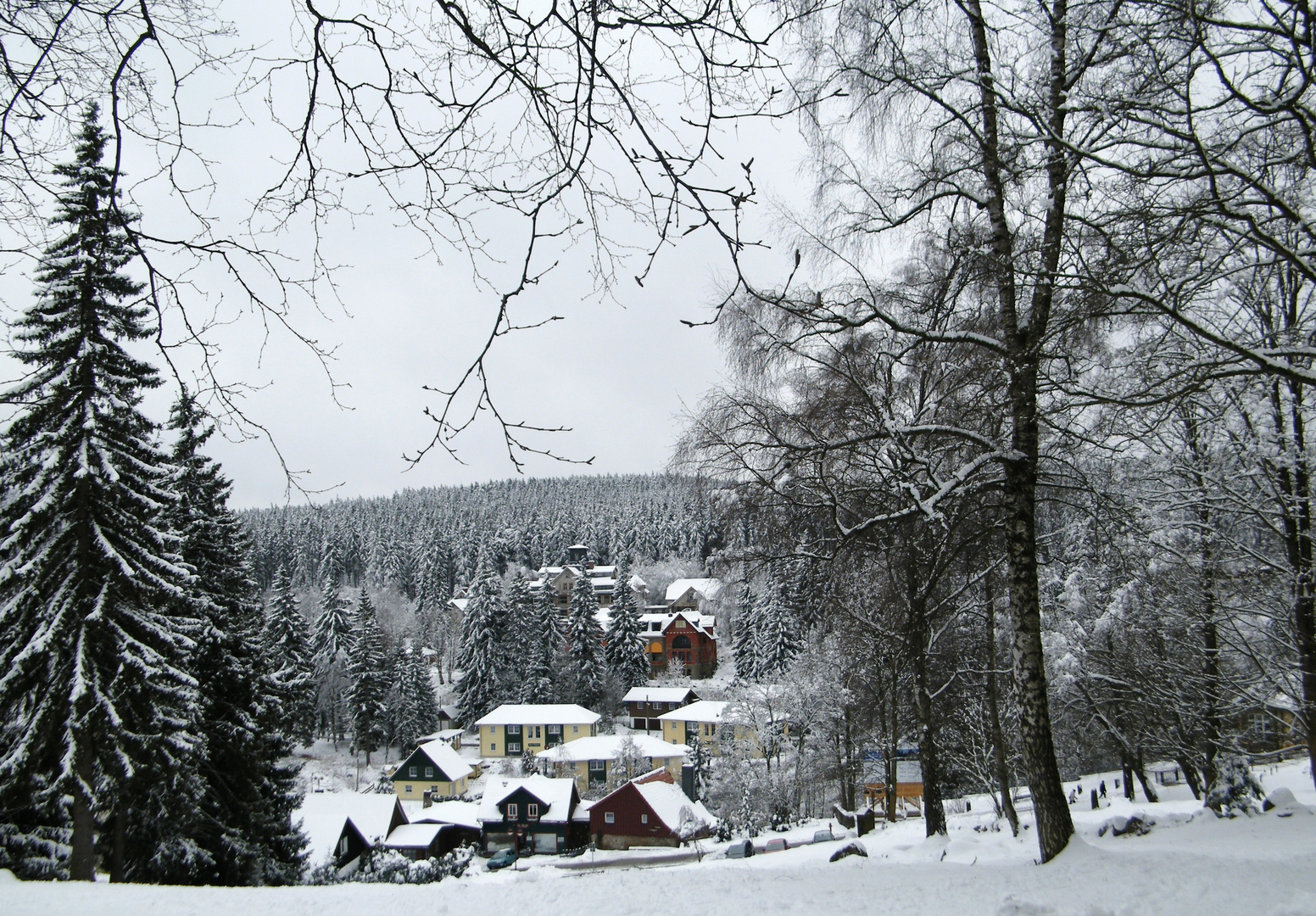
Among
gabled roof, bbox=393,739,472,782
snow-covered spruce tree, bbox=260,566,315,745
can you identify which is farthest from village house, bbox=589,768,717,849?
snow-covered spruce tree, bbox=260,566,315,745

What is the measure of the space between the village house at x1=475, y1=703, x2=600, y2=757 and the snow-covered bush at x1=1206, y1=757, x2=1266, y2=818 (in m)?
38.3

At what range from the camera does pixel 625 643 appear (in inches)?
2030

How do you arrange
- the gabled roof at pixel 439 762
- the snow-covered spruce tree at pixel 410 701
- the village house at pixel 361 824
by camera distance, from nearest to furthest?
the village house at pixel 361 824 → the gabled roof at pixel 439 762 → the snow-covered spruce tree at pixel 410 701

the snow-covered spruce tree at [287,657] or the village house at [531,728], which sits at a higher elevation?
the snow-covered spruce tree at [287,657]

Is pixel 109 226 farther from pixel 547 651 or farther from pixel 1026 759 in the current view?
pixel 547 651

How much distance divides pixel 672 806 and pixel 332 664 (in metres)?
30.2

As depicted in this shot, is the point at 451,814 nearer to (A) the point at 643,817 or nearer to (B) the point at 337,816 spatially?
(B) the point at 337,816

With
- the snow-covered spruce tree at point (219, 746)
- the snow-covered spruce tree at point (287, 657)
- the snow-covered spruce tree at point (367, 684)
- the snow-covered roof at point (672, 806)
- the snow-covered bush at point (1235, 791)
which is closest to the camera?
the snow-covered bush at point (1235, 791)

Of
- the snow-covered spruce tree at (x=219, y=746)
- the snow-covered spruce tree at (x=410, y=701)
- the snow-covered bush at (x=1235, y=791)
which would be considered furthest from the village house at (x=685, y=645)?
the snow-covered bush at (x=1235, y=791)

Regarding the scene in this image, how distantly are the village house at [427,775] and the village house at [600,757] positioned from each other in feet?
16.1

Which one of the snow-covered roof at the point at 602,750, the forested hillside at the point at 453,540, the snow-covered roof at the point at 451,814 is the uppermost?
the forested hillside at the point at 453,540

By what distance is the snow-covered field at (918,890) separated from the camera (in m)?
4.71

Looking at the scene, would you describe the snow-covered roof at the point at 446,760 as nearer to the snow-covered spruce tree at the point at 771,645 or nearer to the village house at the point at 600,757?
the village house at the point at 600,757

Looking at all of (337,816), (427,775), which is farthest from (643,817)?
(427,775)
